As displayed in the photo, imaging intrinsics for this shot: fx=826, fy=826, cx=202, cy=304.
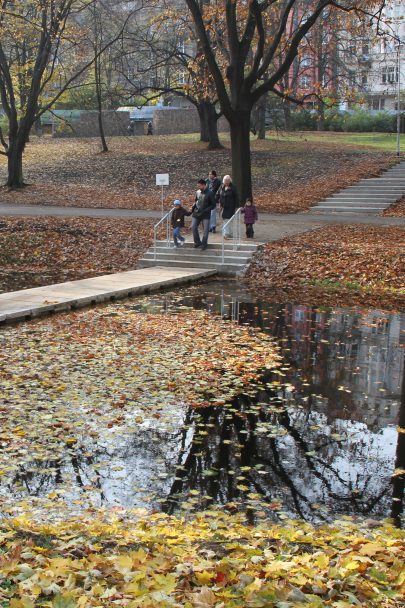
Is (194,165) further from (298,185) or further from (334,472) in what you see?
(334,472)

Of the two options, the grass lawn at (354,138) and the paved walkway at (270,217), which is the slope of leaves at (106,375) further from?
the grass lawn at (354,138)

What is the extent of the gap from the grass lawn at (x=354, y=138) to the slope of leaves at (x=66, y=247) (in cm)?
2276

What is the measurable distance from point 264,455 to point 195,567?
3187 mm

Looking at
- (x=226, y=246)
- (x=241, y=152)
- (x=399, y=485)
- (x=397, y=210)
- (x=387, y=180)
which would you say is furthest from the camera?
(x=387, y=180)

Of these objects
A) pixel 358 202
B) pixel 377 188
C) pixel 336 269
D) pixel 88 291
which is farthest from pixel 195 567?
pixel 377 188

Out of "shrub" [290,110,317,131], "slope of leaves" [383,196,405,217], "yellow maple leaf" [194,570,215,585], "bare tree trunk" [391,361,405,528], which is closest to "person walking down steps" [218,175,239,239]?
"slope of leaves" [383,196,405,217]

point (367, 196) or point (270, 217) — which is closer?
point (270, 217)

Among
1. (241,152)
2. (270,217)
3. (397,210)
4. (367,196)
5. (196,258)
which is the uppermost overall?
(241,152)

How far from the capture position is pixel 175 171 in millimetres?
36875

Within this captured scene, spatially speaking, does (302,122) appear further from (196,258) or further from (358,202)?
(196,258)

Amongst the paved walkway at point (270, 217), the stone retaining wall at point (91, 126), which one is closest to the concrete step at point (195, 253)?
the paved walkway at point (270, 217)

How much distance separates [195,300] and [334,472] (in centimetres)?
975

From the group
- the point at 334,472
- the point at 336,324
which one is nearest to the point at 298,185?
the point at 336,324

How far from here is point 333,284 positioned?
18750mm
